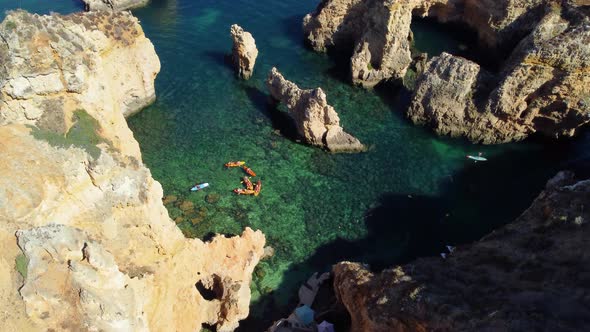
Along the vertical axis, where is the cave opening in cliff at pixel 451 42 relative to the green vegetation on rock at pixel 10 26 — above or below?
above

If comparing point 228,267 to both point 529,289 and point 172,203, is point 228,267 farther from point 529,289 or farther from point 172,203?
point 529,289

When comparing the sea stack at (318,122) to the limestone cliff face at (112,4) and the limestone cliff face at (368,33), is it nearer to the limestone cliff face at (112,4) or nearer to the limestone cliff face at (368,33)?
the limestone cliff face at (368,33)

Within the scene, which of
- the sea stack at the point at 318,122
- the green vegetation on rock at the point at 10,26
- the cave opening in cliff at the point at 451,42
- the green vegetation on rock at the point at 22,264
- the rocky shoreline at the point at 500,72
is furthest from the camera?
the cave opening in cliff at the point at 451,42

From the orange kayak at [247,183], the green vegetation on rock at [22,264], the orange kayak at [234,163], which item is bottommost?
the orange kayak at [247,183]

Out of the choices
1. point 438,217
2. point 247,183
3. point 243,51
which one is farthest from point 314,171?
point 243,51

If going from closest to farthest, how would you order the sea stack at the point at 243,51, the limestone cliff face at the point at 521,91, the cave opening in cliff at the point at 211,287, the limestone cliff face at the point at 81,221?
the limestone cliff face at the point at 81,221 < the cave opening in cliff at the point at 211,287 < the limestone cliff face at the point at 521,91 < the sea stack at the point at 243,51

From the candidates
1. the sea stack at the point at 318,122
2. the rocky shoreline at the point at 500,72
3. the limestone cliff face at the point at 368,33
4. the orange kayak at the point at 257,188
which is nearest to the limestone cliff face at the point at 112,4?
the limestone cliff face at the point at 368,33
